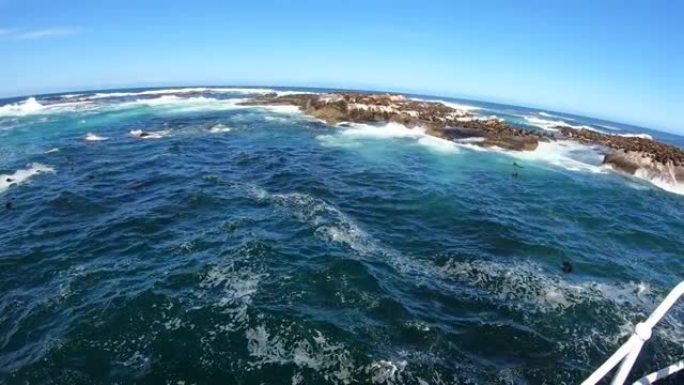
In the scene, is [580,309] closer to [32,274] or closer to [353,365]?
[353,365]

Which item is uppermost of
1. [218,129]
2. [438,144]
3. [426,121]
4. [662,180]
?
[426,121]

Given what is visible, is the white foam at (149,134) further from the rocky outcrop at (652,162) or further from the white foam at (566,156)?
the rocky outcrop at (652,162)

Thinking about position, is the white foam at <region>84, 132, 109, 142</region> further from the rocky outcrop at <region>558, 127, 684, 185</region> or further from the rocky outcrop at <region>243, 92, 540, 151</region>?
the rocky outcrop at <region>558, 127, 684, 185</region>

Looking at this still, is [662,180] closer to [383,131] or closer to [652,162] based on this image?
[652,162]

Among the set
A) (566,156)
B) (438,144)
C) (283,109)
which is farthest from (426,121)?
(283,109)

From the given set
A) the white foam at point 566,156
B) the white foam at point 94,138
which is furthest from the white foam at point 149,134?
the white foam at point 566,156

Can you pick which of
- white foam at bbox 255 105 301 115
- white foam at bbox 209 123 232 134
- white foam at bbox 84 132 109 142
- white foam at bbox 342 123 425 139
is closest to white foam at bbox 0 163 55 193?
white foam at bbox 84 132 109 142
